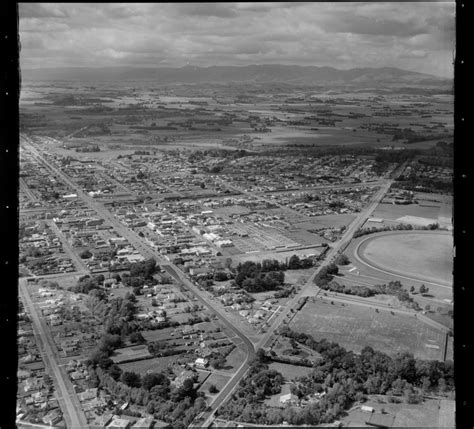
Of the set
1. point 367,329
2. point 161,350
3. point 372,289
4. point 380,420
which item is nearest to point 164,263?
point 161,350

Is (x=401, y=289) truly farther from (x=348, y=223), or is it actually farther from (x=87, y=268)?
(x=87, y=268)

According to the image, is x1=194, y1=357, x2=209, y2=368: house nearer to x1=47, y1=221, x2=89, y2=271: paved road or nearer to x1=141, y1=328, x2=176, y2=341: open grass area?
x1=141, y1=328, x2=176, y2=341: open grass area

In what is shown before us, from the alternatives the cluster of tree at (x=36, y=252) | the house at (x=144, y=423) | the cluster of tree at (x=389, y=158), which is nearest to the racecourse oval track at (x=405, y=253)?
the house at (x=144, y=423)

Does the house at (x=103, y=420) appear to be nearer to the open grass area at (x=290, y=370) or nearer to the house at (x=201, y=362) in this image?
the house at (x=201, y=362)

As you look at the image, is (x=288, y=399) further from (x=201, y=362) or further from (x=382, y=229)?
(x=382, y=229)

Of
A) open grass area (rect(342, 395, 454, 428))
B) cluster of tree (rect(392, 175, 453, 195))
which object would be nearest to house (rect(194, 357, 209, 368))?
open grass area (rect(342, 395, 454, 428))

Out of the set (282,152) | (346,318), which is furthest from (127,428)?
(282,152)
